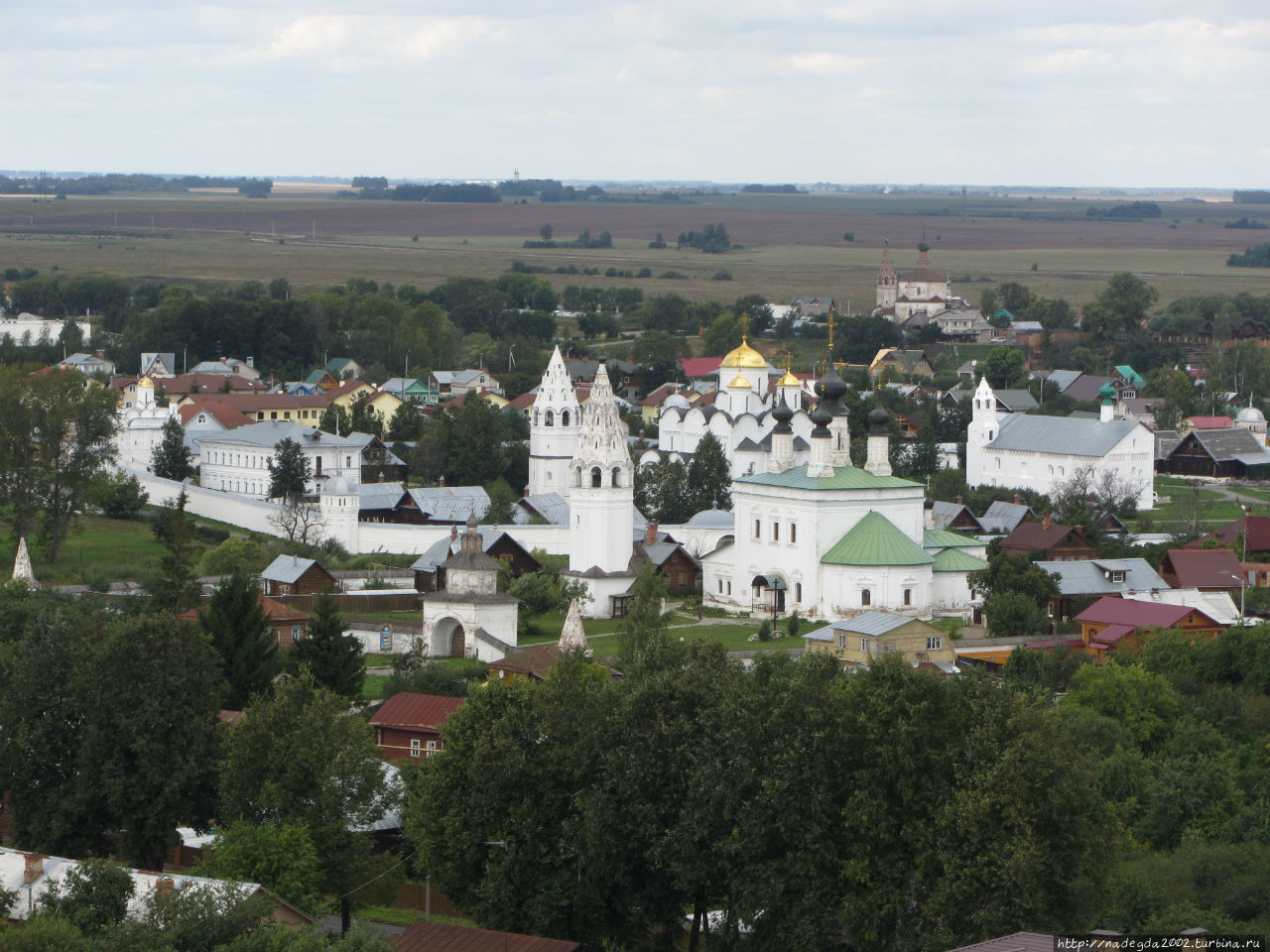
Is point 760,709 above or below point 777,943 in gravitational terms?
above

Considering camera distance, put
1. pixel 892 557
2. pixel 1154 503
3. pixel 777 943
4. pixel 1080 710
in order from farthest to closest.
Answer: pixel 1154 503 → pixel 892 557 → pixel 1080 710 → pixel 777 943

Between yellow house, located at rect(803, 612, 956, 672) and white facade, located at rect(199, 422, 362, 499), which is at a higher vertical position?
yellow house, located at rect(803, 612, 956, 672)

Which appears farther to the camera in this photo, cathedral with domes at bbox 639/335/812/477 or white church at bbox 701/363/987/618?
cathedral with domes at bbox 639/335/812/477

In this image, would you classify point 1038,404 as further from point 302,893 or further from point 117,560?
point 302,893

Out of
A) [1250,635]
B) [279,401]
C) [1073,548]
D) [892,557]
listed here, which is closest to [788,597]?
[892,557]

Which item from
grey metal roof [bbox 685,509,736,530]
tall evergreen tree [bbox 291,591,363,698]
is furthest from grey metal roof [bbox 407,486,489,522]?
tall evergreen tree [bbox 291,591,363,698]

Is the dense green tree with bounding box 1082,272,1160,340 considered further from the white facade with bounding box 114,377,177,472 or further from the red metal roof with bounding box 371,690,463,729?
the red metal roof with bounding box 371,690,463,729
